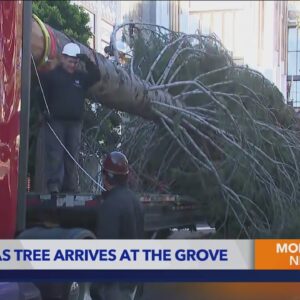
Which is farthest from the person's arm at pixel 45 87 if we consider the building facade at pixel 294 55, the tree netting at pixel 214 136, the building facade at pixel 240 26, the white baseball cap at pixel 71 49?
the building facade at pixel 294 55

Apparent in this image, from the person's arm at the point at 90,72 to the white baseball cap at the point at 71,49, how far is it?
0.08ft

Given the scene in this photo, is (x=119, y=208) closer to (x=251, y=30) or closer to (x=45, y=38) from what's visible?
(x=45, y=38)

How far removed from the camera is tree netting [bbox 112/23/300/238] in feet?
8.26

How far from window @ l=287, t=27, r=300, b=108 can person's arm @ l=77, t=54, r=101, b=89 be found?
3.04 feet

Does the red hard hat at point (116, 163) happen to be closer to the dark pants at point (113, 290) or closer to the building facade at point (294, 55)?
the dark pants at point (113, 290)

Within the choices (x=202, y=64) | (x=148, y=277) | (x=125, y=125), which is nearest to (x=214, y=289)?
(x=148, y=277)

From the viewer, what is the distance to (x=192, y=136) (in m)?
2.54

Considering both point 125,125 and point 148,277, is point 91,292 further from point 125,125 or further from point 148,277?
point 125,125

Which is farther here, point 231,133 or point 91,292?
point 91,292

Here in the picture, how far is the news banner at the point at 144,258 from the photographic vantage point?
8.39 ft

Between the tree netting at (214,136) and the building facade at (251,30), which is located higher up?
the building facade at (251,30)

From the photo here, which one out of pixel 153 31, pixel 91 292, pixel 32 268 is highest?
pixel 153 31

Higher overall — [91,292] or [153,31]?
[153,31]

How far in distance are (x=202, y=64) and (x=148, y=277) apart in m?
1.08
